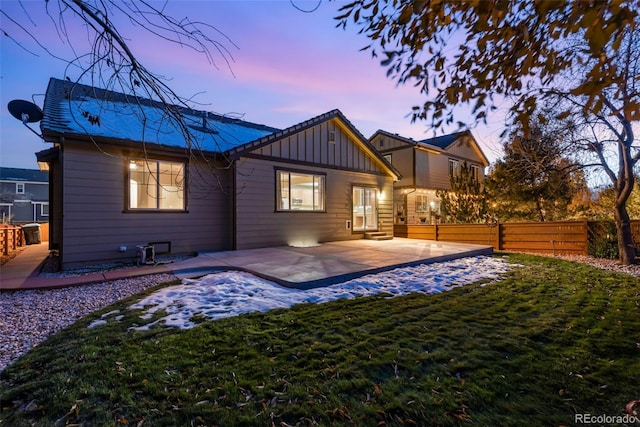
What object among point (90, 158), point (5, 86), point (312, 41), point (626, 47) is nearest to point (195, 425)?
point (5, 86)

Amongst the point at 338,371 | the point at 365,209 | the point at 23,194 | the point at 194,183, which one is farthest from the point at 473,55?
the point at 23,194

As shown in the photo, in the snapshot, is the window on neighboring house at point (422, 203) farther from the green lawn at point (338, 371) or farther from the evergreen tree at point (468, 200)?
the green lawn at point (338, 371)

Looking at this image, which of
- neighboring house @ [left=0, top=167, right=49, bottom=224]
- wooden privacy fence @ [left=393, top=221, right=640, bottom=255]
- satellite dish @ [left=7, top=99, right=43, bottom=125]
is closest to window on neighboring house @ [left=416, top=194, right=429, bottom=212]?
wooden privacy fence @ [left=393, top=221, right=640, bottom=255]

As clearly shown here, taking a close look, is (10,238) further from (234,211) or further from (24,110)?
(234,211)

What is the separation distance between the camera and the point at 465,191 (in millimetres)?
13352

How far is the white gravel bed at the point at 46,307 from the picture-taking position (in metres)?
3.13

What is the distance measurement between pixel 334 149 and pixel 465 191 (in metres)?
6.47

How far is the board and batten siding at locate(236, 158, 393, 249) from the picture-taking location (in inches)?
348

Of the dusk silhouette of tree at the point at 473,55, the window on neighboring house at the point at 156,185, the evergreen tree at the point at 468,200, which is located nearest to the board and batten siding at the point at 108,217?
the window on neighboring house at the point at 156,185

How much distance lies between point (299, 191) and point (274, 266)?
4.46m

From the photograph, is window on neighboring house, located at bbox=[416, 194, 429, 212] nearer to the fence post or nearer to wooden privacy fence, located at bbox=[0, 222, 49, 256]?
the fence post

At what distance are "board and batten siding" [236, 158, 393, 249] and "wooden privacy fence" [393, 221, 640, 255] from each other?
305 cm

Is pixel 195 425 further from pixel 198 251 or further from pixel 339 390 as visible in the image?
pixel 198 251

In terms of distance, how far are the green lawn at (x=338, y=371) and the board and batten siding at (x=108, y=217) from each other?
3.97 meters
